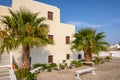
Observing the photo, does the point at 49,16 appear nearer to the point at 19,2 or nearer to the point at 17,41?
the point at 19,2

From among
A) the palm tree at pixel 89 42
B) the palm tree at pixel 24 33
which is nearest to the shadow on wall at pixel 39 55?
the palm tree at pixel 89 42

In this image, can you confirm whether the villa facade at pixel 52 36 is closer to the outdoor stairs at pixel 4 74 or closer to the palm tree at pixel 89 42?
the palm tree at pixel 89 42

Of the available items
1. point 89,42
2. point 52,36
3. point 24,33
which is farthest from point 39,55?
point 24,33

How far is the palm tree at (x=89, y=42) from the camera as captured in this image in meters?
21.4

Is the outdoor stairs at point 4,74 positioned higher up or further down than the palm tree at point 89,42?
further down

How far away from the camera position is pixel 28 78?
11.6m

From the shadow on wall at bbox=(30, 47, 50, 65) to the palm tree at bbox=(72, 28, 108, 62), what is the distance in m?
3.93

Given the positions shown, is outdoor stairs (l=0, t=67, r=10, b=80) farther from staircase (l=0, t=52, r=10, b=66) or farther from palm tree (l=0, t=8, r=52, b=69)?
palm tree (l=0, t=8, r=52, b=69)

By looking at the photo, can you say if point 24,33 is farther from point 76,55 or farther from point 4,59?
point 76,55

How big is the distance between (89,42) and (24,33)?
959cm

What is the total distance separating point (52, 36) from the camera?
22.6 metres

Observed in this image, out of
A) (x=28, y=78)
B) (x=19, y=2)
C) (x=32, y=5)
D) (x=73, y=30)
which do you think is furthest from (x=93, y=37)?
(x=28, y=78)

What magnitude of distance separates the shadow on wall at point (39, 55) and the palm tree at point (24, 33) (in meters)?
4.90

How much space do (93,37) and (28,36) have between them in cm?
1024
